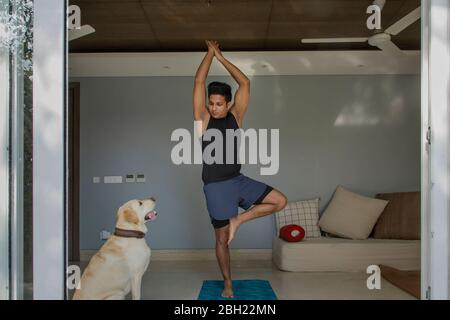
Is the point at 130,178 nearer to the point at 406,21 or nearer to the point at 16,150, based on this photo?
the point at 406,21

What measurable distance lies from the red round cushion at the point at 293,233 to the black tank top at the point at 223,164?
1694 millimetres

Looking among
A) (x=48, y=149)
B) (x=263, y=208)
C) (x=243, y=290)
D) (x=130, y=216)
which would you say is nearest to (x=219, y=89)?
(x=263, y=208)

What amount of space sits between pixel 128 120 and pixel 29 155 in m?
4.26

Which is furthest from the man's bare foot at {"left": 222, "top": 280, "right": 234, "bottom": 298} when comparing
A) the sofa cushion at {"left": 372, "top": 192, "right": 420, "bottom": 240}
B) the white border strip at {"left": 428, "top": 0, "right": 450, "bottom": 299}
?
the sofa cushion at {"left": 372, "top": 192, "right": 420, "bottom": 240}

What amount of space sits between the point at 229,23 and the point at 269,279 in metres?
2.82

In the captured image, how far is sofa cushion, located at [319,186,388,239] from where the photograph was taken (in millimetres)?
6180

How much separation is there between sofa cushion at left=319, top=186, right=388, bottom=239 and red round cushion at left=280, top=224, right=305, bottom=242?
0.59 m

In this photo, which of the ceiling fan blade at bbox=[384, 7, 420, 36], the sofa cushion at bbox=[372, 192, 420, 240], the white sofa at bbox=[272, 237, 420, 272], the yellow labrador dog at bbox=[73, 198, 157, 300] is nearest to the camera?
the yellow labrador dog at bbox=[73, 198, 157, 300]

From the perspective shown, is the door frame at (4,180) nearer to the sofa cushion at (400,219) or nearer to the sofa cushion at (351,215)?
the sofa cushion at (351,215)

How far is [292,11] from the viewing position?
4973 millimetres

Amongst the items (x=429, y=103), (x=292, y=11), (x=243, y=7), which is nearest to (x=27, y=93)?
(x=429, y=103)

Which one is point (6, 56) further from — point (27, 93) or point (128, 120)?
point (128, 120)

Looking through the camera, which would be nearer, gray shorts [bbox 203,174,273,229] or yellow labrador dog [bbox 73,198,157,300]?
yellow labrador dog [bbox 73,198,157,300]

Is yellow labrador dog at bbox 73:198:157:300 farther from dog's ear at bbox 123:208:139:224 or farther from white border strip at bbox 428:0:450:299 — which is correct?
white border strip at bbox 428:0:450:299
